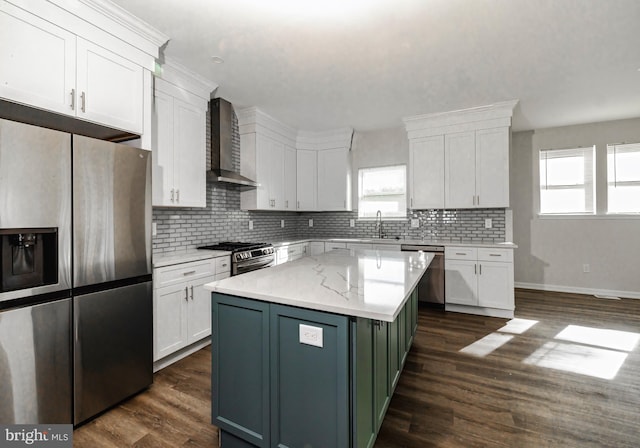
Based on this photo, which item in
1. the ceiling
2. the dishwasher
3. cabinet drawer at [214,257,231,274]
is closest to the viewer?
the ceiling

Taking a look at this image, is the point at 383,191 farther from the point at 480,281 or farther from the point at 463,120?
the point at 480,281

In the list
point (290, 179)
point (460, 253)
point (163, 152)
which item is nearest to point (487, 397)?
point (460, 253)

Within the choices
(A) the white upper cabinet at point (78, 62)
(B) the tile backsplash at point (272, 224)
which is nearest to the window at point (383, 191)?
(B) the tile backsplash at point (272, 224)

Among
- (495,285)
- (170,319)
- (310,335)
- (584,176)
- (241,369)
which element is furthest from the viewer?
(584,176)

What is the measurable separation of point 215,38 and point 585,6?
105 inches

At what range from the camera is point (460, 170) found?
13.8ft

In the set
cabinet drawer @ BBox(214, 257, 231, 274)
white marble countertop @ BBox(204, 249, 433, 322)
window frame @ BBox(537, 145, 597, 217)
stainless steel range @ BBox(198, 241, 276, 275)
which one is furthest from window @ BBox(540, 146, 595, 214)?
cabinet drawer @ BBox(214, 257, 231, 274)

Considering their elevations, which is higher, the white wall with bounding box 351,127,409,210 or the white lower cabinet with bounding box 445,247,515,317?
the white wall with bounding box 351,127,409,210

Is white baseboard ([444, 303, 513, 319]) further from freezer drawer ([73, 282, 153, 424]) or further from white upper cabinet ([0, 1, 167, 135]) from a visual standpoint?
white upper cabinet ([0, 1, 167, 135])

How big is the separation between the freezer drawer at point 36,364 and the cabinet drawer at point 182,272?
0.75m

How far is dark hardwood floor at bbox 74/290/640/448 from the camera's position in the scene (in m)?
1.76

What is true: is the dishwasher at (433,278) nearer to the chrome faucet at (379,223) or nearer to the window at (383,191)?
the chrome faucet at (379,223)

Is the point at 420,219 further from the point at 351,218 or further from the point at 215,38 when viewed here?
the point at 215,38

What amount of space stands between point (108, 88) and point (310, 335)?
85.7 inches
